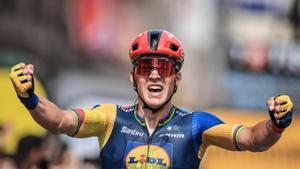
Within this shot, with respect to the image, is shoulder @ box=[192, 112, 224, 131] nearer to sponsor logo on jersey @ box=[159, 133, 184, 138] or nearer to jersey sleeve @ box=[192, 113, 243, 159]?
jersey sleeve @ box=[192, 113, 243, 159]

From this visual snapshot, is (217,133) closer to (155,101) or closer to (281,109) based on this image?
(155,101)

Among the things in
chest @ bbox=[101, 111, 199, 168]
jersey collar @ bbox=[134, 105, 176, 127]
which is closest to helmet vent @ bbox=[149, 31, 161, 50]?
jersey collar @ bbox=[134, 105, 176, 127]

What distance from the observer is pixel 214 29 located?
84.5 ft

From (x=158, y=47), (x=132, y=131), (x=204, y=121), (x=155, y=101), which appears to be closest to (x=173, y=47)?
(x=158, y=47)

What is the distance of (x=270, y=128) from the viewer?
8656 millimetres

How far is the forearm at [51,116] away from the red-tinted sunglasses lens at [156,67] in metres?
0.89

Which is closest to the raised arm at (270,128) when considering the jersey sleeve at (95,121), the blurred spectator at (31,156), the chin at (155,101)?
the chin at (155,101)

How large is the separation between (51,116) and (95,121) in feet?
2.05

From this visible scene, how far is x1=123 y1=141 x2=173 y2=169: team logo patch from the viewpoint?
934cm

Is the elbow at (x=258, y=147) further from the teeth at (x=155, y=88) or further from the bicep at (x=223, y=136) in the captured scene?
the teeth at (x=155, y=88)

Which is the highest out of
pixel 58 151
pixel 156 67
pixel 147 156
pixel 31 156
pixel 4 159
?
pixel 156 67

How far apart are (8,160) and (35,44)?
547 cm

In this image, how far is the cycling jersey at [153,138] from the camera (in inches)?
368

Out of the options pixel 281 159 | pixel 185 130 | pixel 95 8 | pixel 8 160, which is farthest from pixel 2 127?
pixel 185 130
